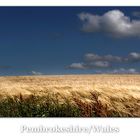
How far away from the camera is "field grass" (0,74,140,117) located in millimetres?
14477

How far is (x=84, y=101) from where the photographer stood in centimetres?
1462

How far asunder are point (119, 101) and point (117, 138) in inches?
33.3

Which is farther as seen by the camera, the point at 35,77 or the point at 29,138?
the point at 35,77

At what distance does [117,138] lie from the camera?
1399cm

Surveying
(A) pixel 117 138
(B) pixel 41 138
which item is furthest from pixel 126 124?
(B) pixel 41 138

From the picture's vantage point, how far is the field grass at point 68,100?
14.5 metres

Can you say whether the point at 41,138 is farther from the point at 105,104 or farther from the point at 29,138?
the point at 105,104

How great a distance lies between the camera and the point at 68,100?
14.6 metres
